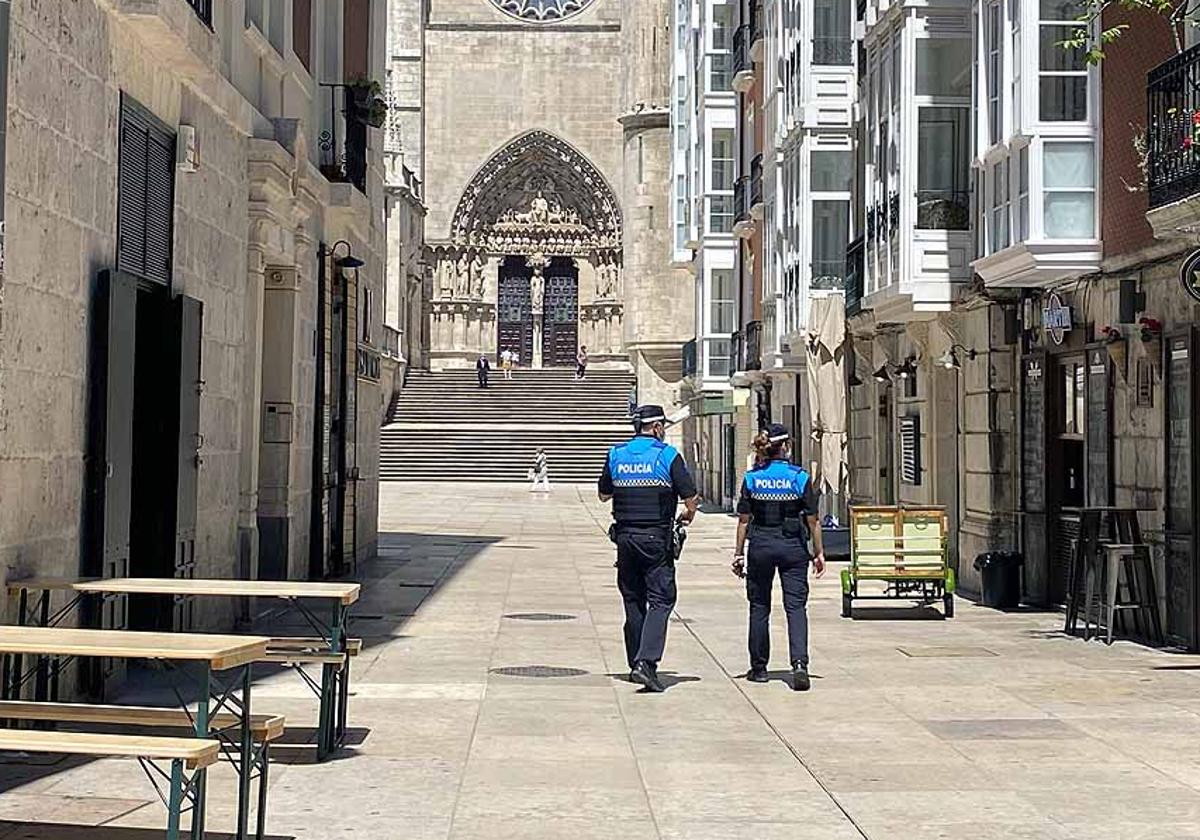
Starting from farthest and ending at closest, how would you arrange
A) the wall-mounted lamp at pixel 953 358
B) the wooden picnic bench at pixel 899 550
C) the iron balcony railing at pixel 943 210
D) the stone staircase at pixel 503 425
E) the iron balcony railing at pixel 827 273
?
the stone staircase at pixel 503 425 → the iron balcony railing at pixel 827 273 → the wall-mounted lamp at pixel 953 358 → the iron balcony railing at pixel 943 210 → the wooden picnic bench at pixel 899 550

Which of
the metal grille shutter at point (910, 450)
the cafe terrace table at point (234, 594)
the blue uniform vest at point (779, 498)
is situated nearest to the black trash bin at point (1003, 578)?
the metal grille shutter at point (910, 450)

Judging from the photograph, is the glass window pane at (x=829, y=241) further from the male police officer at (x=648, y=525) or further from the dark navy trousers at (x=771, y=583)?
the male police officer at (x=648, y=525)

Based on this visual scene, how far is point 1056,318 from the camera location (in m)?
17.0

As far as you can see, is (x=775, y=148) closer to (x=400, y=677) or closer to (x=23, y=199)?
(x=400, y=677)

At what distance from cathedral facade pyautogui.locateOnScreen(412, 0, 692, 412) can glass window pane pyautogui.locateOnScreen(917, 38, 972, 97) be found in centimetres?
4625

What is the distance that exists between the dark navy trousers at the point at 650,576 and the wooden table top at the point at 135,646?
4.80 metres

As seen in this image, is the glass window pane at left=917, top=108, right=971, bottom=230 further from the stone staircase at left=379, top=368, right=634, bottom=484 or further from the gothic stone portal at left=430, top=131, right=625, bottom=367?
the gothic stone portal at left=430, top=131, right=625, bottom=367

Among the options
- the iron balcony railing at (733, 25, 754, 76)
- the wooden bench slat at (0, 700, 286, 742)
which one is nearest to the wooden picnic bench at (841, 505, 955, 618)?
the wooden bench slat at (0, 700, 286, 742)

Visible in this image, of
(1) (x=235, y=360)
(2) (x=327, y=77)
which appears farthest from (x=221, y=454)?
(2) (x=327, y=77)

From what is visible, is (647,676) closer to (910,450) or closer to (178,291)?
(178,291)

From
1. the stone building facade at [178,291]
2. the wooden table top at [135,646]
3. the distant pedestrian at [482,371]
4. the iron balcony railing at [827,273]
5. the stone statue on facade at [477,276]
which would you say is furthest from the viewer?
the stone statue on facade at [477,276]

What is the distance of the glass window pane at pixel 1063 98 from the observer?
16.5 meters

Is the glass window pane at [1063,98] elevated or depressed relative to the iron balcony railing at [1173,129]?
elevated

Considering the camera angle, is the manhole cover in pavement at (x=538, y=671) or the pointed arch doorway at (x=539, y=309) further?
the pointed arch doorway at (x=539, y=309)
